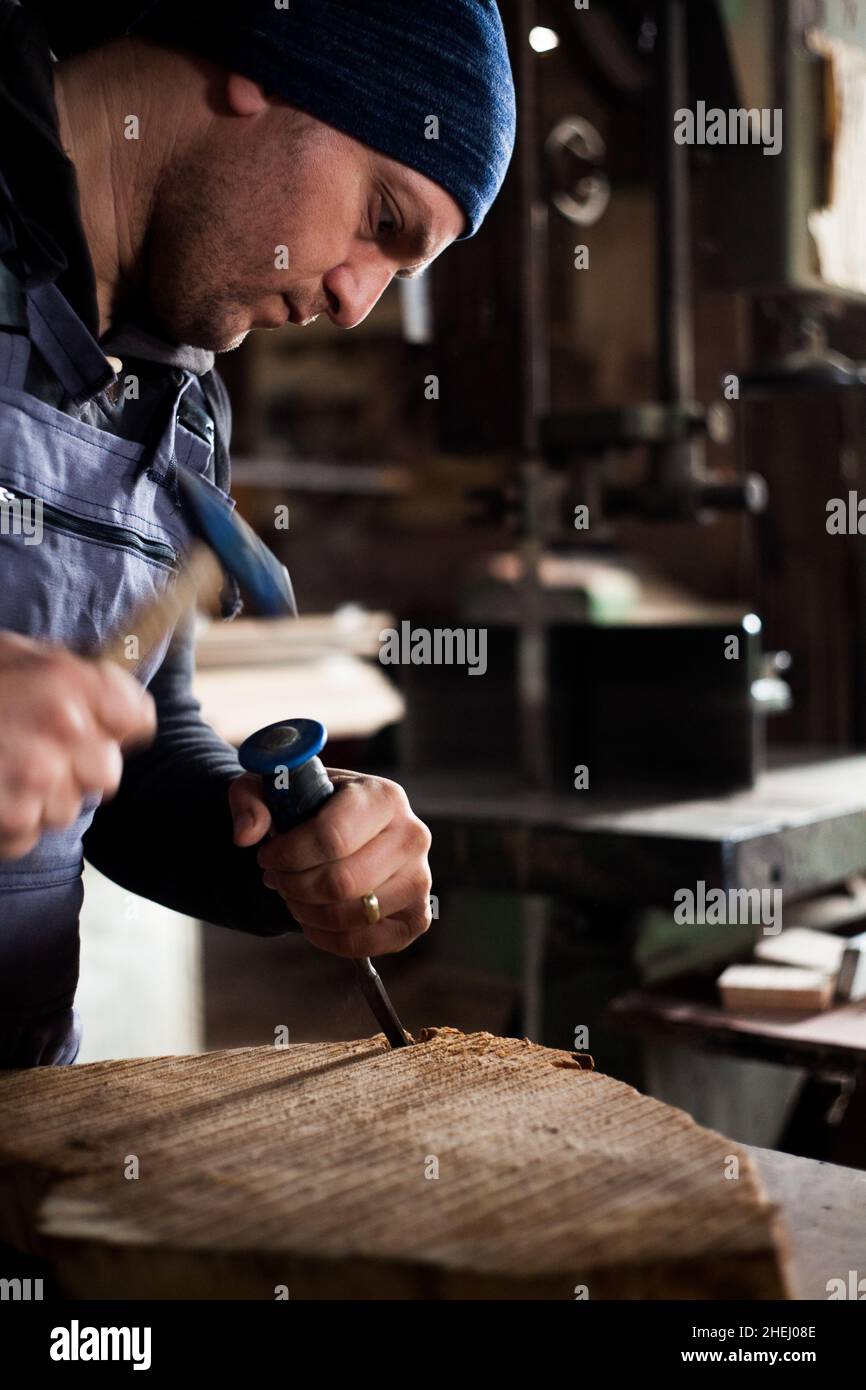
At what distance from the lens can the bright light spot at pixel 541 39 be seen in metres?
2.56

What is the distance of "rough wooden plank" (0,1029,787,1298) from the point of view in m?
0.78

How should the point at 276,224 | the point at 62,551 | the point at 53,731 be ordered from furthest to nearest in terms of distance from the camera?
the point at 276,224 < the point at 62,551 < the point at 53,731

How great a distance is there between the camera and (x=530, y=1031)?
8.14ft

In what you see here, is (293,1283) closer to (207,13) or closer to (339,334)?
(207,13)

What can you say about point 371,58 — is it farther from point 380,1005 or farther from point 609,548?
point 609,548

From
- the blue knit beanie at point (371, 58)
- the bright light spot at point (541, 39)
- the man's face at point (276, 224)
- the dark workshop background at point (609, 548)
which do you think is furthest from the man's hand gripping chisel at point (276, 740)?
the bright light spot at point (541, 39)

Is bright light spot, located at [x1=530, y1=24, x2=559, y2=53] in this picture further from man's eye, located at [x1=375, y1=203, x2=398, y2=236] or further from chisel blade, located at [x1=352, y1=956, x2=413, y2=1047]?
chisel blade, located at [x1=352, y1=956, x2=413, y2=1047]

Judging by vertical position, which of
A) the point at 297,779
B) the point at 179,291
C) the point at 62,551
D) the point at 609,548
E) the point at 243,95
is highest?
the point at 243,95

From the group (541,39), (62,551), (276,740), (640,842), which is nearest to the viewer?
(276,740)

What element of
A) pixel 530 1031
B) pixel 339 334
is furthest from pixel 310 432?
pixel 530 1031

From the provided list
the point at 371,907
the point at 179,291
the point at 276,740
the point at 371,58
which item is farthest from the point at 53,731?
the point at 371,58

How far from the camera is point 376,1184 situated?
861 mm

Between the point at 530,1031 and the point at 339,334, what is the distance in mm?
4053

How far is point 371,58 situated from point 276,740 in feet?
2.14
